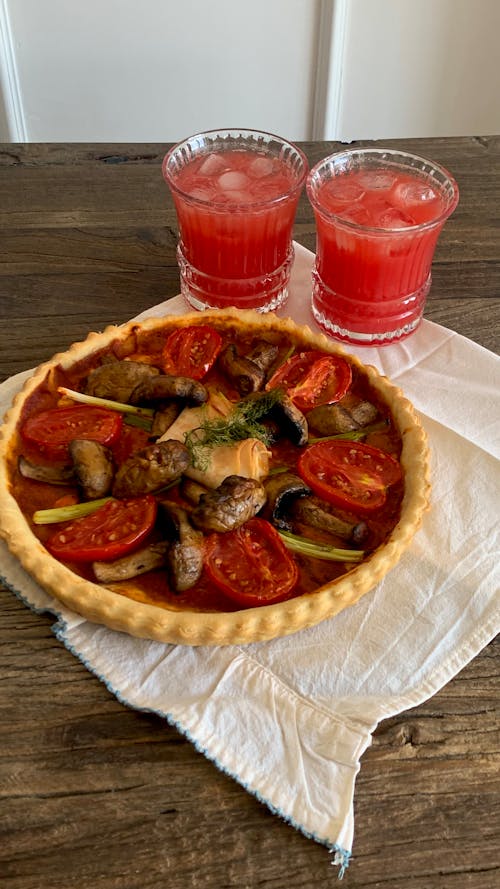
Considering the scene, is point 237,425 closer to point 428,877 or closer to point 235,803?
point 235,803

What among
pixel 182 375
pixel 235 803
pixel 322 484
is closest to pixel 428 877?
pixel 235 803

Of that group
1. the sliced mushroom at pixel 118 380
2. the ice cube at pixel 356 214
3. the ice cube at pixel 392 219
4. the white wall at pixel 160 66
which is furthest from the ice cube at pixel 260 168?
the white wall at pixel 160 66

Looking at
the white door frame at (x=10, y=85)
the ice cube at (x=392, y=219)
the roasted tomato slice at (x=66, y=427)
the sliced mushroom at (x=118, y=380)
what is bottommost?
the white door frame at (x=10, y=85)

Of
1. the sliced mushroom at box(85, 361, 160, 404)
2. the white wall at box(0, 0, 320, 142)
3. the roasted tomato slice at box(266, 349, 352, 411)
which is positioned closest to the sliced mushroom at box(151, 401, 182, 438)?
the sliced mushroom at box(85, 361, 160, 404)

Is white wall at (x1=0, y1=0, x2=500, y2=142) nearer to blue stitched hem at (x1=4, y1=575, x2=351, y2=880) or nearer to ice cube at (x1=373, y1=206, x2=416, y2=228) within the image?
ice cube at (x1=373, y1=206, x2=416, y2=228)

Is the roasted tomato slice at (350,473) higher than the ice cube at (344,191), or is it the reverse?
the ice cube at (344,191)

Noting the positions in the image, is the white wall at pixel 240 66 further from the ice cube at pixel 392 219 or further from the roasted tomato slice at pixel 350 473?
the roasted tomato slice at pixel 350 473

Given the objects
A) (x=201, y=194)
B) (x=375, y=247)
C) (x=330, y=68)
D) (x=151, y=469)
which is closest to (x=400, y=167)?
(x=375, y=247)
